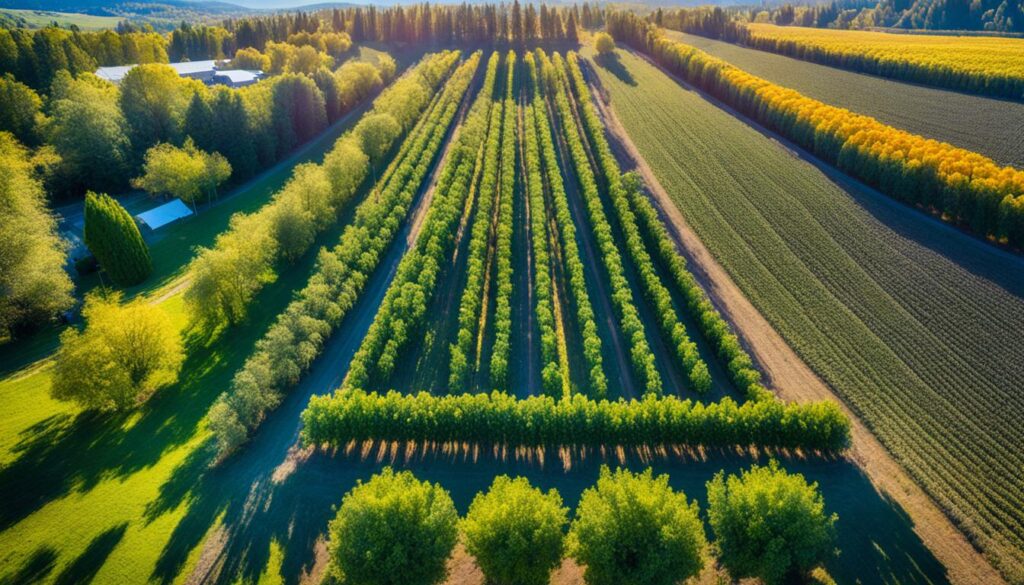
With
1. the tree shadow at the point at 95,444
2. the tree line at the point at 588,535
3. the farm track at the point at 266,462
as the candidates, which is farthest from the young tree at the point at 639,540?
the tree shadow at the point at 95,444

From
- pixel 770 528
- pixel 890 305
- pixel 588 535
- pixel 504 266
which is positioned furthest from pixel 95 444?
pixel 890 305

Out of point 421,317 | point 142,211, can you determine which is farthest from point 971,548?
point 142,211

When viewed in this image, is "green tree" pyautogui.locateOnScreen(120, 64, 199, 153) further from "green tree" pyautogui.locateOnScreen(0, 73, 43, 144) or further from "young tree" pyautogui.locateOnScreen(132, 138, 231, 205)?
"green tree" pyautogui.locateOnScreen(0, 73, 43, 144)

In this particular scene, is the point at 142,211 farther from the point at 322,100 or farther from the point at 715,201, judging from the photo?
the point at 715,201

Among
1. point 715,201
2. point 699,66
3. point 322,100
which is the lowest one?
point 715,201

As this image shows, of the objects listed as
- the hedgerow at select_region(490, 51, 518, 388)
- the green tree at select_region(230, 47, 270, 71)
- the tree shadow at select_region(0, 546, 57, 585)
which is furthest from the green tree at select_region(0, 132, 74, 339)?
the green tree at select_region(230, 47, 270, 71)

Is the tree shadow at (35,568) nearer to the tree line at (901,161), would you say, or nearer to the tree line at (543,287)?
the tree line at (543,287)
